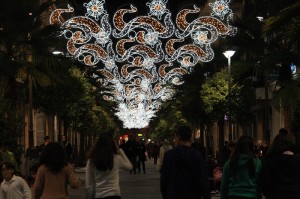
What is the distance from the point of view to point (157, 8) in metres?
34.4

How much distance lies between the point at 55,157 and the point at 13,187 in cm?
202

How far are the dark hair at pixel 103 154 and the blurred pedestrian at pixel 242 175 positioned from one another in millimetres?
1574

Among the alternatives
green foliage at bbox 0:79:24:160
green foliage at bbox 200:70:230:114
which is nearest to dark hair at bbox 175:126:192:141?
green foliage at bbox 0:79:24:160

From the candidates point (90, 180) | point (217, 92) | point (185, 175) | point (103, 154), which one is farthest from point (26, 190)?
point (217, 92)

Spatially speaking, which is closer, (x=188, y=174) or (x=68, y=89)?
(x=188, y=174)

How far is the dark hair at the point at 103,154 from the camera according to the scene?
1146 centimetres

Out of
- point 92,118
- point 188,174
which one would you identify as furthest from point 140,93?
point 188,174

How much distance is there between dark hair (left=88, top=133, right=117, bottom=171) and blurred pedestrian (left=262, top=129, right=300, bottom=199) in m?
2.37

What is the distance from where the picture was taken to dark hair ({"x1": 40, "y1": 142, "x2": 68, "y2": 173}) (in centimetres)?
1075

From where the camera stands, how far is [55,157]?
1075cm

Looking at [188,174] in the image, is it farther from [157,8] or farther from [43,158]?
[157,8]

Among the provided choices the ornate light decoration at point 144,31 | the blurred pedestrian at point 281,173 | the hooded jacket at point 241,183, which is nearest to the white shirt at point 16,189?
the hooded jacket at point 241,183

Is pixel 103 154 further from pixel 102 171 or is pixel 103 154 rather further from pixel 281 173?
pixel 281 173

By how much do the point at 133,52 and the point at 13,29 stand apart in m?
11.9
